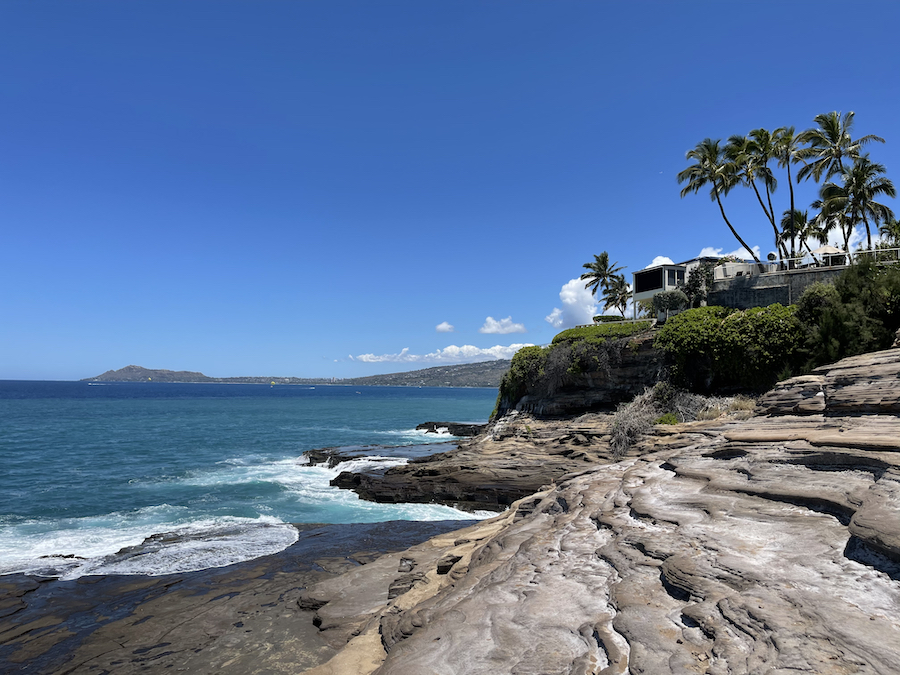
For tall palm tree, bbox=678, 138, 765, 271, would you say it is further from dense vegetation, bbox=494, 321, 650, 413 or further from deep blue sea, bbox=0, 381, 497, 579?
deep blue sea, bbox=0, 381, 497, 579

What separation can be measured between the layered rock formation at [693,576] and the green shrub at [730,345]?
50.2ft

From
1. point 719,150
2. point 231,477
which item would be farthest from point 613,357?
point 231,477

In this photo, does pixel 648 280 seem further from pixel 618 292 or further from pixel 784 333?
pixel 618 292

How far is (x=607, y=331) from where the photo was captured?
3425 cm

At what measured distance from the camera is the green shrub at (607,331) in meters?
33.2

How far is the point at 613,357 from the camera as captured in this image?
108ft

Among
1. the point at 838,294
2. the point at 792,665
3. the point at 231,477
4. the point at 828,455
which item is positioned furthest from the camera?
the point at 231,477

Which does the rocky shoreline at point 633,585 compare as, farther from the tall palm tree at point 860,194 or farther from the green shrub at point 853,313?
the tall palm tree at point 860,194

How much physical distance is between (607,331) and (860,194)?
1887 centimetres

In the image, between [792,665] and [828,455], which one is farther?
[828,455]

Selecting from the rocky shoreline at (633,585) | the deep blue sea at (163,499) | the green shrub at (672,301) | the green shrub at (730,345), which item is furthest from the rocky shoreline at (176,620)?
the green shrub at (672,301)

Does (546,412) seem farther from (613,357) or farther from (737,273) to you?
(737,273)

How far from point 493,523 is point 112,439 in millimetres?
44455

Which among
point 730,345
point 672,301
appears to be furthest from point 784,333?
point 672,301
